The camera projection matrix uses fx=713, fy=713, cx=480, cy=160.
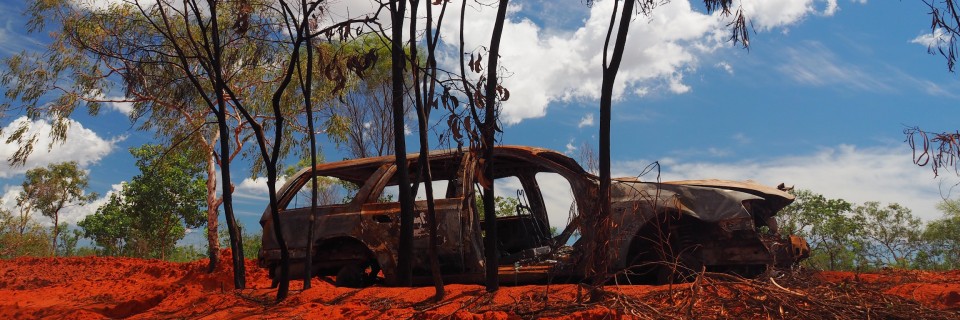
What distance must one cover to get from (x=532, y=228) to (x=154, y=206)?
16.1m

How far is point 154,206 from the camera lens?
21062 mm

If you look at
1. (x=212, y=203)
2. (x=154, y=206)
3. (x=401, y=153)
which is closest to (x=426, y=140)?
(x=401, y=153)

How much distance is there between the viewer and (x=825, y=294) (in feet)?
16.6

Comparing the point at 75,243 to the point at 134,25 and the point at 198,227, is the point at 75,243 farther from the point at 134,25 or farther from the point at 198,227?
the point at 134,25

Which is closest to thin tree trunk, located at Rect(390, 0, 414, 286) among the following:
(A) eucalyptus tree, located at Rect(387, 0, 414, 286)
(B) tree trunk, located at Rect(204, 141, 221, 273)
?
(A) eucalyptus tree, located at Rect(387, 0, 414, 286)

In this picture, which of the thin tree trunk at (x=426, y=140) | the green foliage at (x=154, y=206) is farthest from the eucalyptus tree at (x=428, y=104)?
the green foliage at (x=154, y=206)

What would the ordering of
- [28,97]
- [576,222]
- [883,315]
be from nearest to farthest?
[883,315], [576,222], [28,97]

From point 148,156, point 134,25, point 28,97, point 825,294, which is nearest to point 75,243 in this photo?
point 148,156

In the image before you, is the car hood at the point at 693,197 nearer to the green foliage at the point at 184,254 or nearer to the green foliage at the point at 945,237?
the green foliage at the point at 945,237

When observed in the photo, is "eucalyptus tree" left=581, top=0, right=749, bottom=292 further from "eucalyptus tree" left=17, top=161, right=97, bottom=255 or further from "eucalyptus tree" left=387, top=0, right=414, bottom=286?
"eucalyptus tree" left=17, top=161, right=97, bottom=255

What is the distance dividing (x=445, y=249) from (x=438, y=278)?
1027mm

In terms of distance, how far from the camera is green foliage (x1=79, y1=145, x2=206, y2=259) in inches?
823

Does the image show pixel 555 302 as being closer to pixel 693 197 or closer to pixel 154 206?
pixel 693 197

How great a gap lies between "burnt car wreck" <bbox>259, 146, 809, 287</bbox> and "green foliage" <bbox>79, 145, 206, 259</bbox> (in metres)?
14.3
